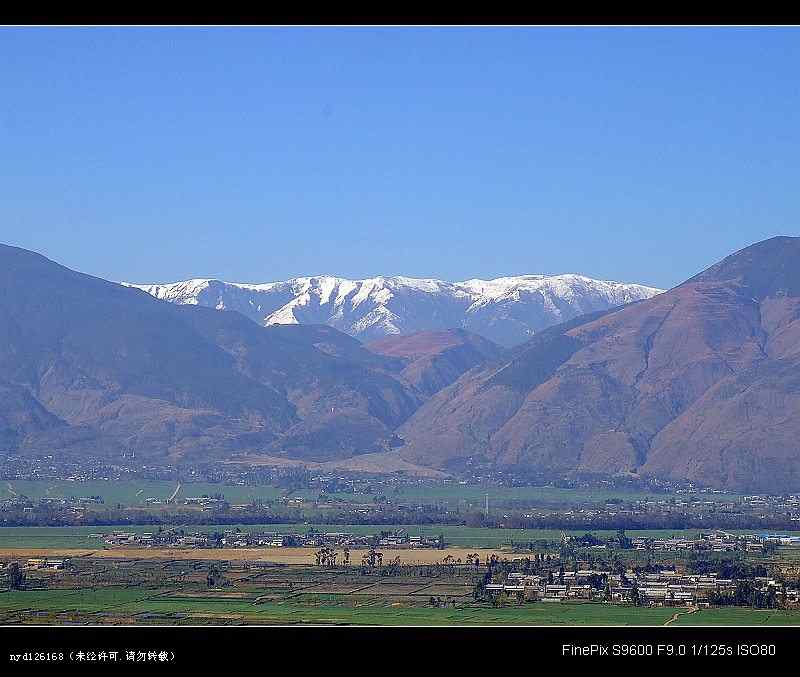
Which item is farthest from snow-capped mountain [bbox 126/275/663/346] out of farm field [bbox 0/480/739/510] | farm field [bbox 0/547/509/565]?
farm field [bbox 0/547/509/565]

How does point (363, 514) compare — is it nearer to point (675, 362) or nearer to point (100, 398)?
point (675, 362)

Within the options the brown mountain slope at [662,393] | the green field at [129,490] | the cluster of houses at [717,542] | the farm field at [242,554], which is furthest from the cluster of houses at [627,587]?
the brown mountain slope at [662,393]

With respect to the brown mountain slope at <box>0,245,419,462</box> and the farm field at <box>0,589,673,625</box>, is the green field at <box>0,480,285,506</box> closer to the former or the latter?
the brown mountain slope at <box>0,245,419,462</box>

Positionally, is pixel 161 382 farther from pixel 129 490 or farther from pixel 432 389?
pixel 129 490

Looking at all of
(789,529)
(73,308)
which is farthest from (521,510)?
(73,308)

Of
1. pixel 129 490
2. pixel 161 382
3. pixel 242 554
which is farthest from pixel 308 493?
pixel 161 382
